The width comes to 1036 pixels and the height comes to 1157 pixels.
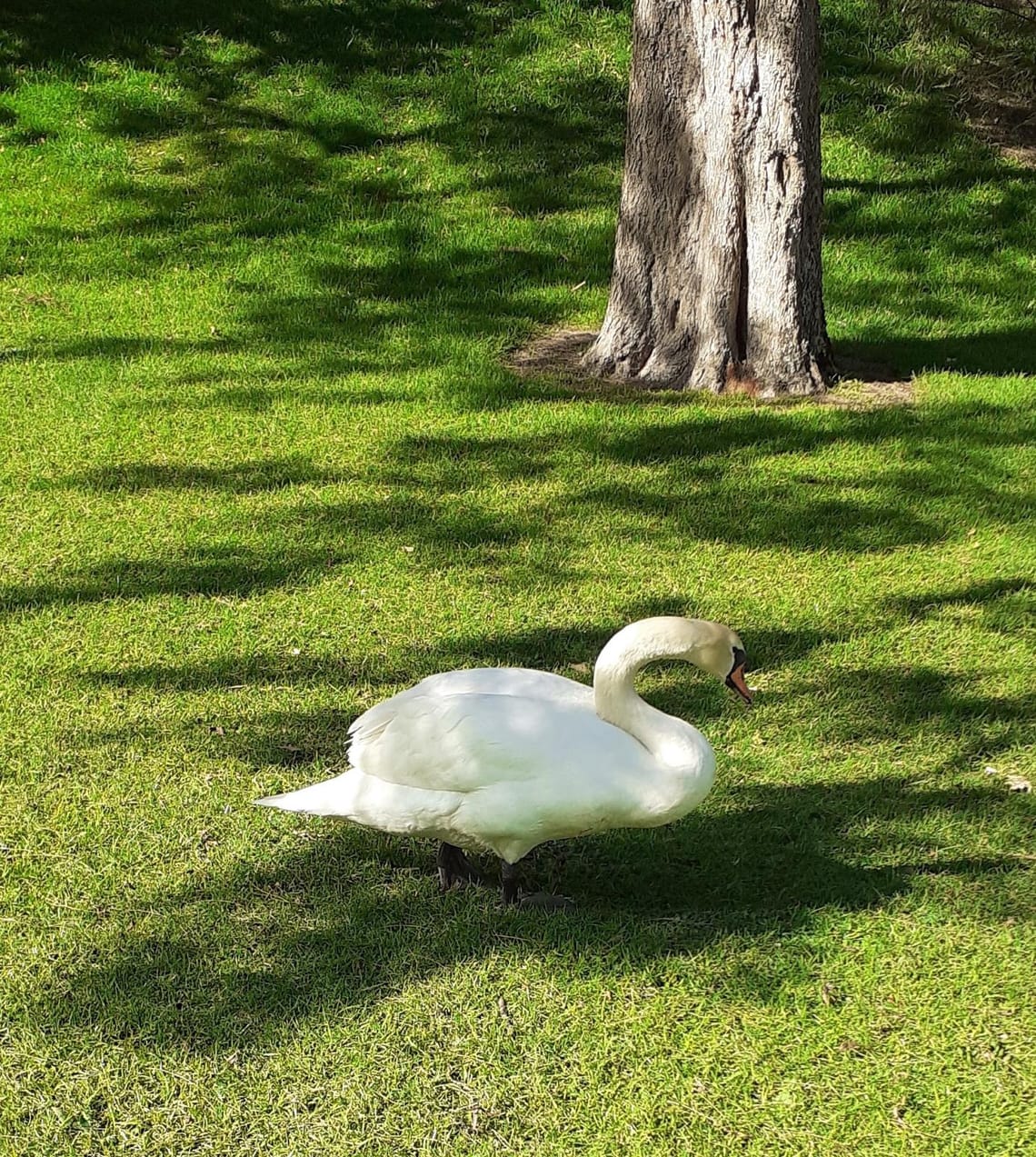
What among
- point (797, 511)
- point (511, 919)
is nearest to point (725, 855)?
A: point (511, 919)

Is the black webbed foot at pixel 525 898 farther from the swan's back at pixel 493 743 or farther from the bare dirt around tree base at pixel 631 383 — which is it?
the bare dirt around tree base at pixel 631 383

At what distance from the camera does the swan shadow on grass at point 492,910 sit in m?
3.54

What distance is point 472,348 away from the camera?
8.08 metres

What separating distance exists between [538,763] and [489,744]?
0.14 metres

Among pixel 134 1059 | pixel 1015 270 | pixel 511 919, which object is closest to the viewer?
pixel 134 1059

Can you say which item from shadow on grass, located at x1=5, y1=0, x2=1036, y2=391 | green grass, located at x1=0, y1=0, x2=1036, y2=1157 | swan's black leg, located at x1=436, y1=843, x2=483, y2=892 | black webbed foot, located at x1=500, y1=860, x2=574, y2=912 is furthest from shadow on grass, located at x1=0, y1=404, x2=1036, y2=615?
black webbed foot, located at x1=500, y1=860, x2=574, y2=912

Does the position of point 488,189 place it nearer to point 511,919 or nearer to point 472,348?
point 472,348

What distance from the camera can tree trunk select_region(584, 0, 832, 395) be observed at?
6.95 meters

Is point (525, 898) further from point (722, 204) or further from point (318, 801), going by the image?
point (722, 204)

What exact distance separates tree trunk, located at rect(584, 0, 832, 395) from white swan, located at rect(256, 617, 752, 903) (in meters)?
4.16

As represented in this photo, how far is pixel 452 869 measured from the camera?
12.8 ft

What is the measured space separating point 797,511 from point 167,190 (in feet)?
20.1

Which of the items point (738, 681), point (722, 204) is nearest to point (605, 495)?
point (722, 204)

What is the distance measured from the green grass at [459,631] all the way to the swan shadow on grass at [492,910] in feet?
0.04
